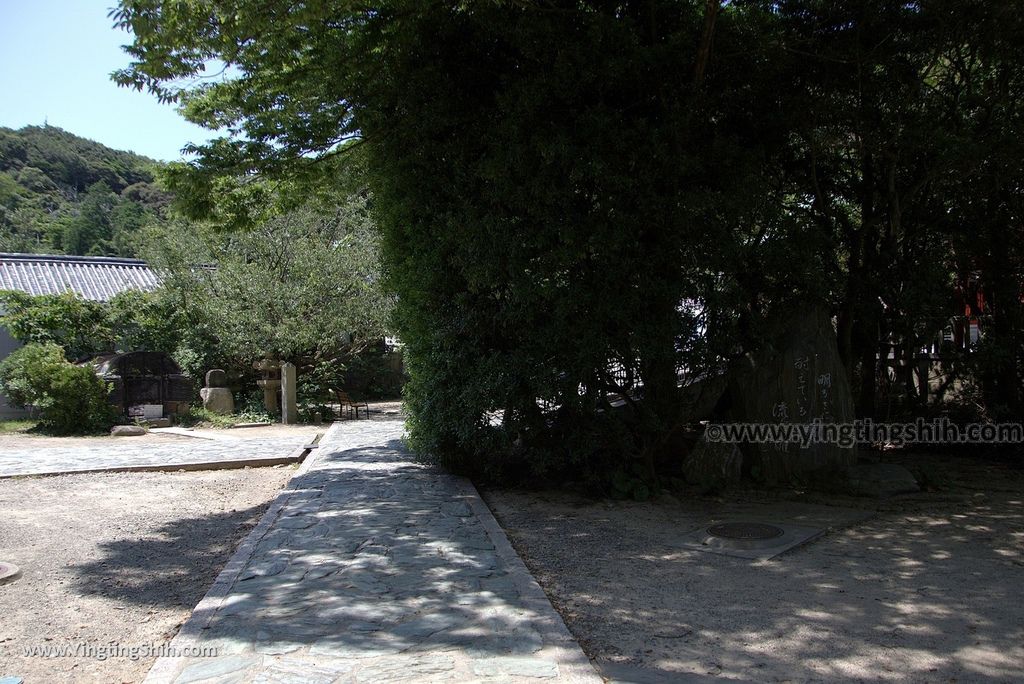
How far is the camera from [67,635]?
15.1ft

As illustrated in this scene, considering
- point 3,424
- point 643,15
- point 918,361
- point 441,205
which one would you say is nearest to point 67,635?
point 441,205

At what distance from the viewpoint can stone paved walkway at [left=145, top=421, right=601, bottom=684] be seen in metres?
3.89

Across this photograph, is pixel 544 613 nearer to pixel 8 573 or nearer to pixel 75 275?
pixel 8 573

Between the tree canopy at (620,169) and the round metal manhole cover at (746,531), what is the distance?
1432 mm

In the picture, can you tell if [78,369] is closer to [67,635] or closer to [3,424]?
[3,424]

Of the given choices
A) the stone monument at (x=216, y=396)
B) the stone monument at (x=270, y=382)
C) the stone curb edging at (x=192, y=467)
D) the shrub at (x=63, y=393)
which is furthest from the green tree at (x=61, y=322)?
the stone curb edging at (x=192, y=467)

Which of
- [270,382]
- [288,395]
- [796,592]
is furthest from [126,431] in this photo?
[796,592]

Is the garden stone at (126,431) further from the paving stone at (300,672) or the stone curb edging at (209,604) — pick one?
the paving stone at (300,672)

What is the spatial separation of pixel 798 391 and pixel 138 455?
30.8 feet

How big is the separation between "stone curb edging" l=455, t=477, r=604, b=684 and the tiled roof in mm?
17339

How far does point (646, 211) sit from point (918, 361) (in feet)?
17.8

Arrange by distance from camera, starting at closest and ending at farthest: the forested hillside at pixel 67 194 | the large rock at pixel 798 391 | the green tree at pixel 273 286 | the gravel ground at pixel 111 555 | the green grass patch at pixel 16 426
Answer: the gravel ground at pixel 111 555 < the large rock at pixel 798 391 < the green grass patch at pixel 16 426 < the green tree at pixel 273 286 < the forested hillside at pixel 67 194

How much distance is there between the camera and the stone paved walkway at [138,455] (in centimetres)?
1040

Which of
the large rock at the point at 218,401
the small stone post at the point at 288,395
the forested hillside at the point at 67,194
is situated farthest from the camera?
the forested hillside at the point at 67,194
